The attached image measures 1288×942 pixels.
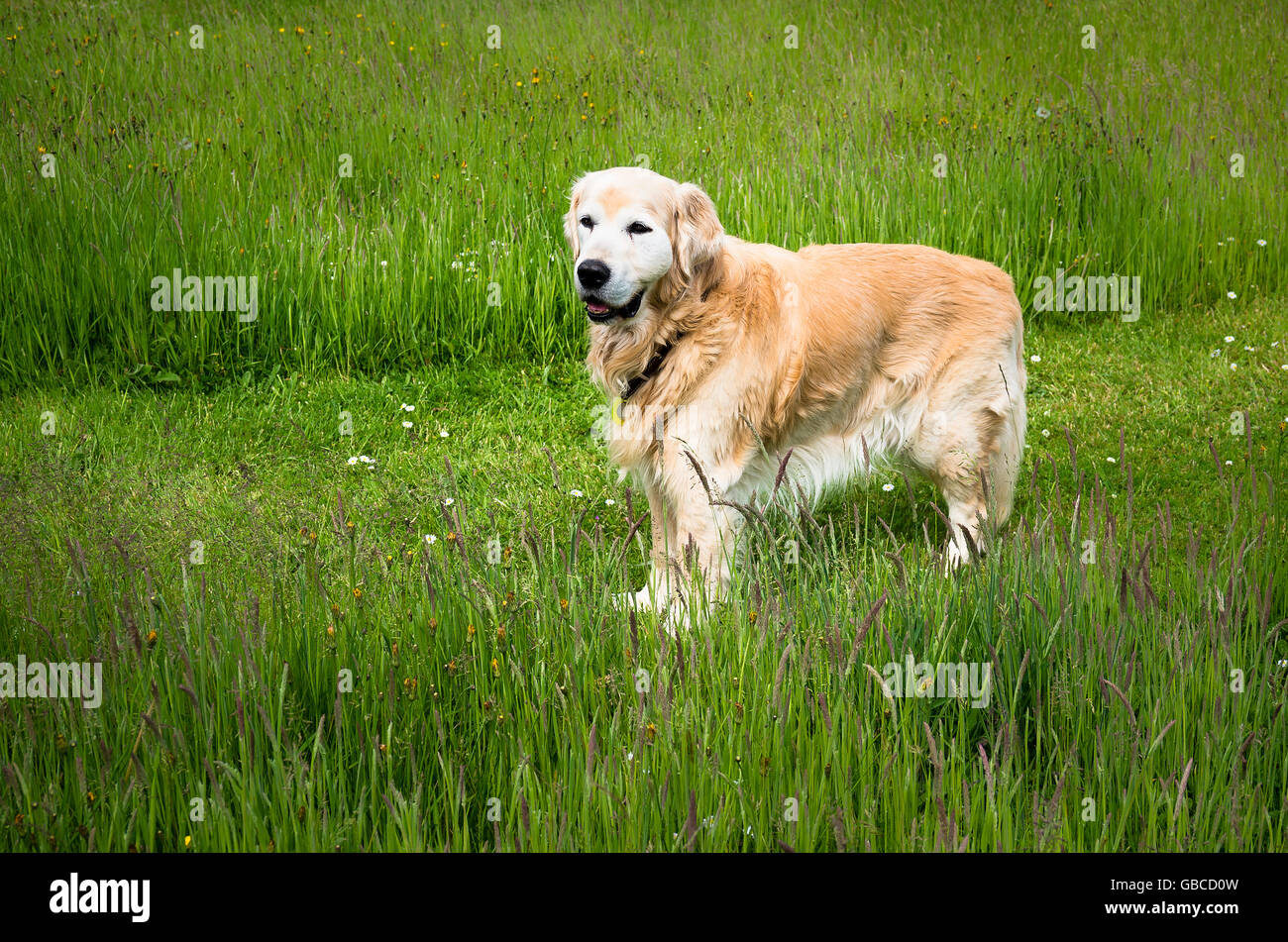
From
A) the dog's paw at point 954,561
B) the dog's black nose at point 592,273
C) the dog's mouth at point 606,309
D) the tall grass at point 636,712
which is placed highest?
the dog's black nose at point 592,273

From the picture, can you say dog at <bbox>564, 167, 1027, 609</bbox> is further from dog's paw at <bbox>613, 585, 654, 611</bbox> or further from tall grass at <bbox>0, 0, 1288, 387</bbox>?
tall grass at <bbox>0, 0, 1288, 387</bbox>

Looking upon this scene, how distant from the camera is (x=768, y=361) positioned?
3941 mm

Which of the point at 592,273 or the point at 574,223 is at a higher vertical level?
the point at 574,223

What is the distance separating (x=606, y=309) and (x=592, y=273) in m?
0.17

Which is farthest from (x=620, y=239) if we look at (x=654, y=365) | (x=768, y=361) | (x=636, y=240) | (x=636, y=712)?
(x=636, y=712)

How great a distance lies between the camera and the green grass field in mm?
2209

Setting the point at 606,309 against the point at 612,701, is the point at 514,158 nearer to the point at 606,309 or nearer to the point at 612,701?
the point at 606,309

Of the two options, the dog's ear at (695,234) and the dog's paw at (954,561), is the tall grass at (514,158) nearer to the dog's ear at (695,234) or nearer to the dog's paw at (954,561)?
the dog's ear at (695,234)

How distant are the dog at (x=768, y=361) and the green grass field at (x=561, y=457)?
338 mm

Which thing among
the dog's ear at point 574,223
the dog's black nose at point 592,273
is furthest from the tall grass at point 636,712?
the dog's ear at point 574,223

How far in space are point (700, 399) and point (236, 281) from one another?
3.23m

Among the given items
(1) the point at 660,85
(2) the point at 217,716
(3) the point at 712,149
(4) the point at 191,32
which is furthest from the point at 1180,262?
(4) the point at 191,32

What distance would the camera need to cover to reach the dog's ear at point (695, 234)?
3764 millimetres

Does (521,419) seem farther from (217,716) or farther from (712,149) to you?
(217,716)
